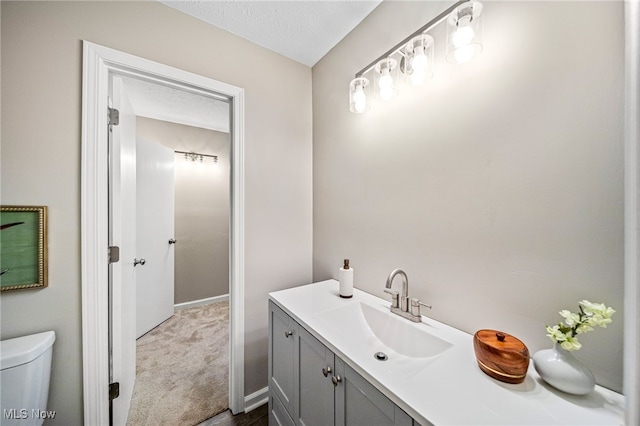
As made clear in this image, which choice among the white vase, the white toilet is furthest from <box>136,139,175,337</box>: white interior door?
the white vase

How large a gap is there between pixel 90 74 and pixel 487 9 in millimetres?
1781

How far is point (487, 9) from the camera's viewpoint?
0.88m

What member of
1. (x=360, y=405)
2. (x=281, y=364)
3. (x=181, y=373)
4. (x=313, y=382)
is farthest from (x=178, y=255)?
(x=360, y=405)

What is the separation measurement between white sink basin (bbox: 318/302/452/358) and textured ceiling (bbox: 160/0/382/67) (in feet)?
5.52

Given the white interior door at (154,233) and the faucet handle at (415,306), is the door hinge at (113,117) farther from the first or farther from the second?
the faucet handle at (415,306)

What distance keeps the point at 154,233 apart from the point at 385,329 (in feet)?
8.54

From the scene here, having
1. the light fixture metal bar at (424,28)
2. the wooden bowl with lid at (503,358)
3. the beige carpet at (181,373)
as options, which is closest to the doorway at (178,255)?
the beige carpet at (181,373)

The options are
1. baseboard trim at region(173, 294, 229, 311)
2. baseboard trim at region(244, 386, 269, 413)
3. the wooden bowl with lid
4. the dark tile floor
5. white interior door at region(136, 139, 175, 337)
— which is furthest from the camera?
baseboard trim at region(173, 294, 229, 311)

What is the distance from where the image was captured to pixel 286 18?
1.39 meters

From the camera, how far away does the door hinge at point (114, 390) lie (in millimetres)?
1232

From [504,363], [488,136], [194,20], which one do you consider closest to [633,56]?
[488,136]

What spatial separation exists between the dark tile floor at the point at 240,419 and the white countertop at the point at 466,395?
3.58 feet

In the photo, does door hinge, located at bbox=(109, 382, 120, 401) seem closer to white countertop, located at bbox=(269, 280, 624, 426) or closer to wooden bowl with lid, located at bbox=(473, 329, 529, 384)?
white countertop, located at bbox=(269, 280, 624, 426)

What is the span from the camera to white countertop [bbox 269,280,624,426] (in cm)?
54
